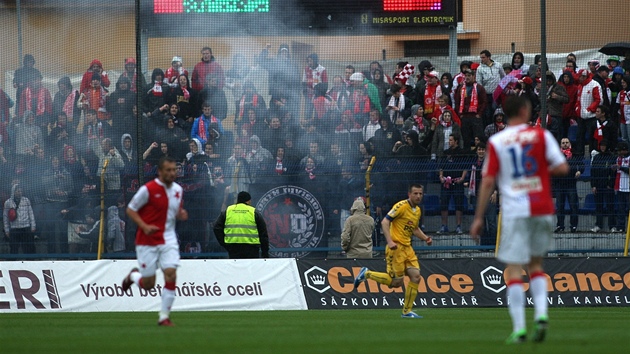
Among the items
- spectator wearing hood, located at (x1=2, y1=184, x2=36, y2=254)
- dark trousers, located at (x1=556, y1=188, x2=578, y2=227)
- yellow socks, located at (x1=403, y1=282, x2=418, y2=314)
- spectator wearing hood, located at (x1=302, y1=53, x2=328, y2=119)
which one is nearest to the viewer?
yellow socks, located at (x1=403, y1=282, x2=418, y2=314)

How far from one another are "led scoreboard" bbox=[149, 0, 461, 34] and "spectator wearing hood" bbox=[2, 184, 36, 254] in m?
4.10

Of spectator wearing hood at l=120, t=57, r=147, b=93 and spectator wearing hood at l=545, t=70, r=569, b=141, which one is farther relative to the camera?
spectator wearing hood at l=545, t=70, r=569, b=141

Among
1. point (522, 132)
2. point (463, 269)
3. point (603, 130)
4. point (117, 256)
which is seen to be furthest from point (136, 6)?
point (522, 132)

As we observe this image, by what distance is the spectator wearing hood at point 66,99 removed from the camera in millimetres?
20641

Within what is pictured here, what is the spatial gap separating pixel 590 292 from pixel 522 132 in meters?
10.0

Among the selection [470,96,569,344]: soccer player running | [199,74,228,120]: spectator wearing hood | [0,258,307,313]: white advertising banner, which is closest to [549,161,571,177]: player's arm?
[470,96,569,344]: soccer player running

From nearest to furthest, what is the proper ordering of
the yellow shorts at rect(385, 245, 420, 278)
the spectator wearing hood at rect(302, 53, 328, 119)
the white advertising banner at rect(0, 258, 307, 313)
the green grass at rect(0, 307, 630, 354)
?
the green grass at rect(0, 307, 630, 354) → the yellow shorts at rect(385, 245, 420, 278) → the white advertising banner at rect(0, 258, 307, 313) → the spectator wearing hood at rect(302, 53, 328, 119)

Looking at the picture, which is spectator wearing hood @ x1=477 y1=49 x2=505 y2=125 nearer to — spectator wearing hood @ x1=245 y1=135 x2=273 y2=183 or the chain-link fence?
the chain-link fence

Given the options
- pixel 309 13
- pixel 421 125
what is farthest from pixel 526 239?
pixel 309 13

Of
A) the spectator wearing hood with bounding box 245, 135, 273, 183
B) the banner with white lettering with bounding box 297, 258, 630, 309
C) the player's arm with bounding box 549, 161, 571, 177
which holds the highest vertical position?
the player's arm with bounding box 549, 161, 571, 177

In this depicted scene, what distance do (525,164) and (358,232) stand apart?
9.80m

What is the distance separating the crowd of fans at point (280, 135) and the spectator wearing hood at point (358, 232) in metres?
0.52

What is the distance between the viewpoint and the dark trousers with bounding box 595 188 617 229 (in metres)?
18.5

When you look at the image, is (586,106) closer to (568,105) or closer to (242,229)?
(568,105)
